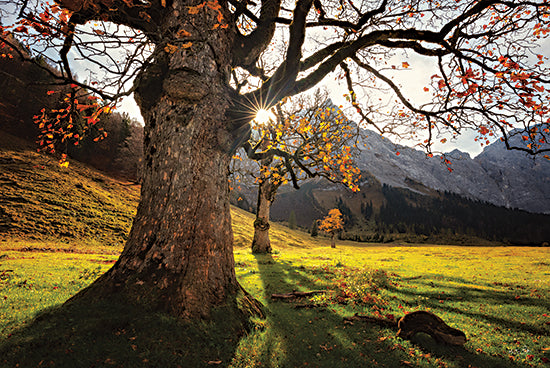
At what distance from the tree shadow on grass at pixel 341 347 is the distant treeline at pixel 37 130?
172ft

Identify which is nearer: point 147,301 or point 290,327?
point 147,301

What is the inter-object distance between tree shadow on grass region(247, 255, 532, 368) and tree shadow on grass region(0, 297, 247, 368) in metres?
1.00

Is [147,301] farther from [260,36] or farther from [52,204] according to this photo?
[52,204]

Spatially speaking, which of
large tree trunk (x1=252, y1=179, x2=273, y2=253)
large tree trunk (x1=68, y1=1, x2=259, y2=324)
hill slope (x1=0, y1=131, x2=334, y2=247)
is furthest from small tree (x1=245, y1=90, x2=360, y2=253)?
hill slope (x1=0, y1=131, x2=334, y2=247)

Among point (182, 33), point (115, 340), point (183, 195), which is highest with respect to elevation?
point (182, 33)

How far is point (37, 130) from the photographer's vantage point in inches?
1877

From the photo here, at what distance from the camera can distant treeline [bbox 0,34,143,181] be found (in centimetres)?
4666

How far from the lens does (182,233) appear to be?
188 inches

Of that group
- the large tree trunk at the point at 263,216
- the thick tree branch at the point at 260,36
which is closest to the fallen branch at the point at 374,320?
the thick tree branch at the point at 260,36

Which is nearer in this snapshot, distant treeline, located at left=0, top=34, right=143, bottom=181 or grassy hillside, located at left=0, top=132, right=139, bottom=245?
grassy hillside, located at left=0, top=132, right=139, bottom=245

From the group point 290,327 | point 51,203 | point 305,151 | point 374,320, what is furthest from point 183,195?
point 51,203

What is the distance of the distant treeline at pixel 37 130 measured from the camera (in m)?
46.7

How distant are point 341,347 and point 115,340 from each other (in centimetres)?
424

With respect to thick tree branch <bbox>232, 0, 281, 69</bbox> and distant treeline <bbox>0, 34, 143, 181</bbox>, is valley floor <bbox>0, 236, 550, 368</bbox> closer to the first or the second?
thick tree branch <bbox>232, 0, 281, 69</bbox>
